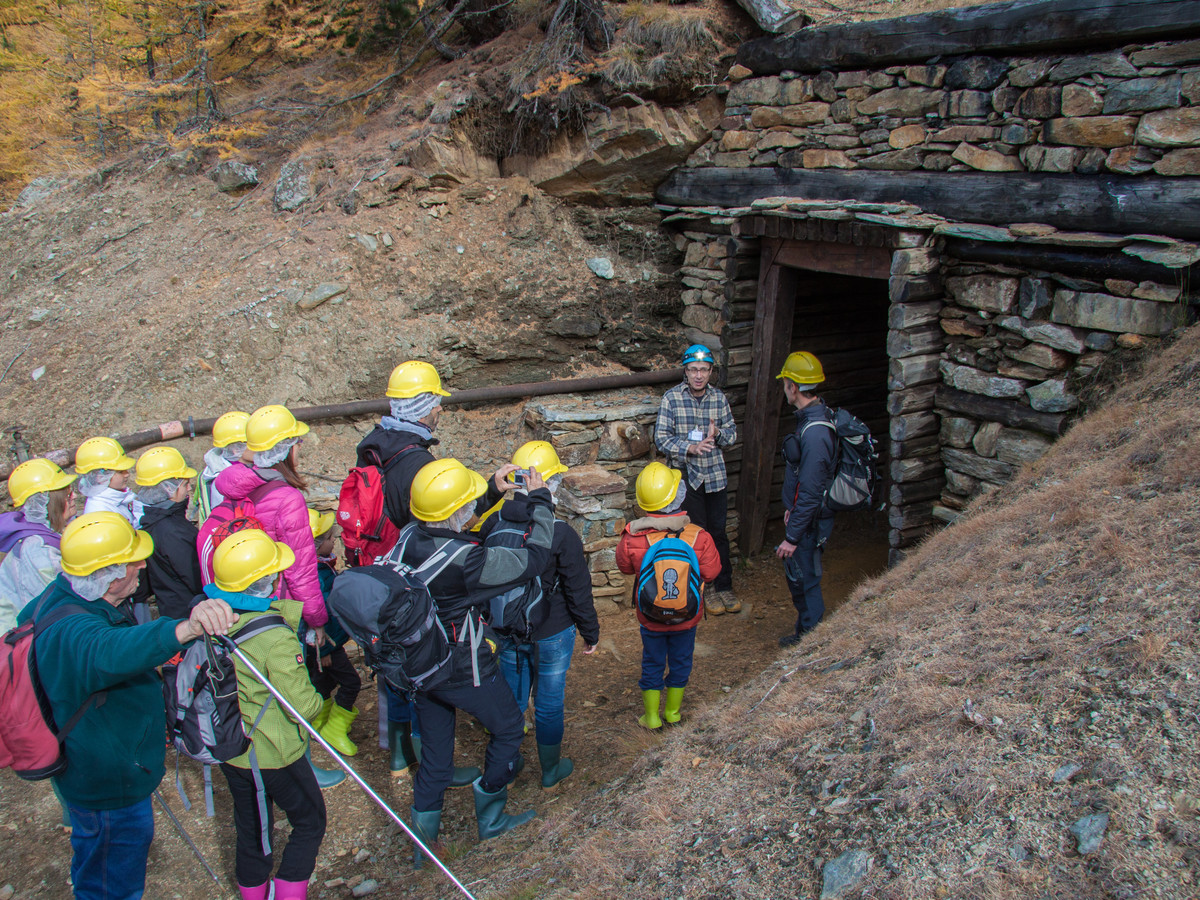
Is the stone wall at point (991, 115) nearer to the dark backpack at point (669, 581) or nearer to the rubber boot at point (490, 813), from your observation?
the dark backpack at point (669, 581)

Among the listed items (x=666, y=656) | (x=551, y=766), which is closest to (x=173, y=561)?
(x=551, y=766)

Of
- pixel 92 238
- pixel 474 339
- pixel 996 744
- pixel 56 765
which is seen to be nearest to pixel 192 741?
pixel 56 765

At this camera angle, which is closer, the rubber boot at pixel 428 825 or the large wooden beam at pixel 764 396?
the rubber boot at pixel 428 825

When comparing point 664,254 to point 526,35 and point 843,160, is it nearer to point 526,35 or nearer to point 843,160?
point 843,160

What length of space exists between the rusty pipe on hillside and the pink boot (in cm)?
347

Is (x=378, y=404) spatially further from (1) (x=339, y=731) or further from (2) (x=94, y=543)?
(2) (x=94, y=543)

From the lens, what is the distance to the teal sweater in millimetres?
2945

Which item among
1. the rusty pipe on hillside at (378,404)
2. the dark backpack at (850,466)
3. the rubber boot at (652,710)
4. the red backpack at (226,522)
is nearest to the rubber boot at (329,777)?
the red backpack at (226,522)

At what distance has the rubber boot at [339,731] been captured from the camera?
501 cm

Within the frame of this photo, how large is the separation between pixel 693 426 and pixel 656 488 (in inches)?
86.3

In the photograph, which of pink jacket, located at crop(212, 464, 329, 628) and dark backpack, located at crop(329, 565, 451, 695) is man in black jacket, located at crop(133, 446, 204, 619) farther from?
dark backpack, located at crop(329, 565, 451, 695)

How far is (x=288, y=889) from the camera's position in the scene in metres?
3.66

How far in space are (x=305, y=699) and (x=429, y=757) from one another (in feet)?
2.72

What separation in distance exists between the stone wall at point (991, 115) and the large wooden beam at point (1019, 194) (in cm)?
8
